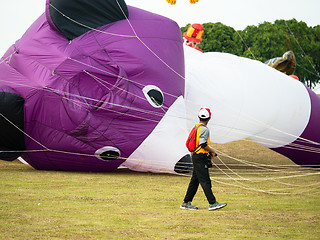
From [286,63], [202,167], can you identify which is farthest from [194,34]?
[202,167]

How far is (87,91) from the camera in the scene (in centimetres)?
941

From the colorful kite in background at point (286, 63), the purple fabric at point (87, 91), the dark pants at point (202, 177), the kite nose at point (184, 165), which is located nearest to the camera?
the dark pants at point (202, 177)

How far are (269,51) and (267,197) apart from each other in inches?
1366

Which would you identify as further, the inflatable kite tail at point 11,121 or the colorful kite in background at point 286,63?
the colorful kite in background at point 286,63

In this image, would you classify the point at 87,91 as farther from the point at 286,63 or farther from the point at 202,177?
the point at 286,63

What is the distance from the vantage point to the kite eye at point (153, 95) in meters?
9.56

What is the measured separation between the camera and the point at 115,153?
9609 millimetres

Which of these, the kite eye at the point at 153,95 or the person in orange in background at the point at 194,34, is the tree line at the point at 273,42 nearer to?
the person in orange in background at the point at 194,34

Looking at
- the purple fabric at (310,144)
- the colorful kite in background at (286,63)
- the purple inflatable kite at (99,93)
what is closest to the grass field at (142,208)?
the purple inflatable kite at (99,93)

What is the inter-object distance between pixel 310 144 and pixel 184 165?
4077 mm

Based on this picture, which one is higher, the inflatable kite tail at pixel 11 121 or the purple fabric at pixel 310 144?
the purple fabric at pixel 310 144

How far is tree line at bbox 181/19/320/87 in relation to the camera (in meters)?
41.2

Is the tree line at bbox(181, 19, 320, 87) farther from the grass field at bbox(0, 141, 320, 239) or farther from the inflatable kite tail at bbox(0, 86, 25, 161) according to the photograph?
the inflatable kite tail at bbox(0, 86, 25, 161)

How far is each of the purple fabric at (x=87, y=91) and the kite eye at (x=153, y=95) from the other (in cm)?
9
